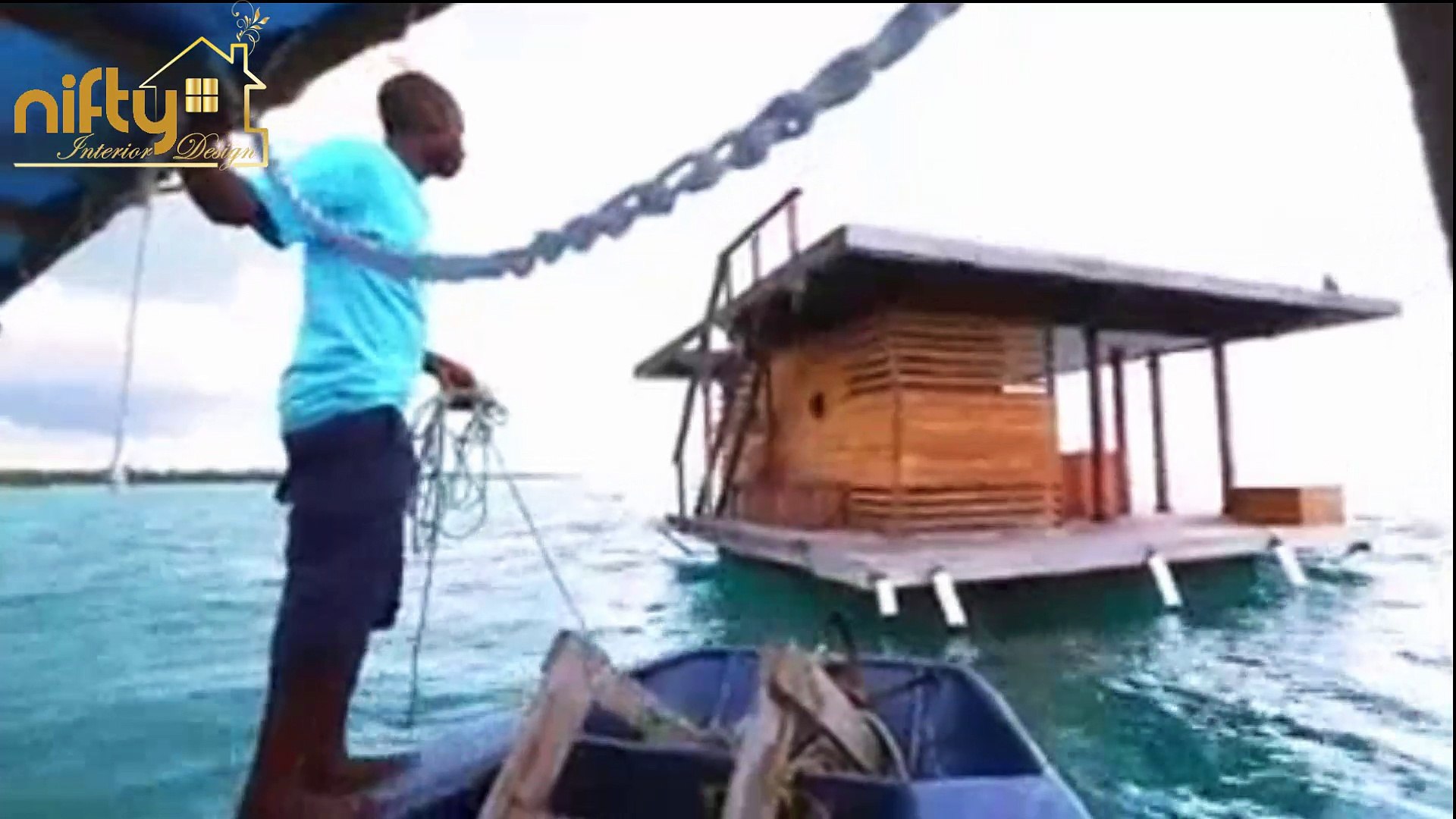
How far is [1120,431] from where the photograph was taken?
1405cm

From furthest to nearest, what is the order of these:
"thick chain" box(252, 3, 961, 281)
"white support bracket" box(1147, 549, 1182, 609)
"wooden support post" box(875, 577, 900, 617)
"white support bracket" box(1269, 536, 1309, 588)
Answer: "white support bracket" box(1269, 536, 1309, 588), "white support bracket" box(1147, 549, 1182, 609), "wooden support post" box(875, 577, 900, 617), "thick chain" box(252, 3, 961, 281)

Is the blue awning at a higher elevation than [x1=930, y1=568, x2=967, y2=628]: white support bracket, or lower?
higher

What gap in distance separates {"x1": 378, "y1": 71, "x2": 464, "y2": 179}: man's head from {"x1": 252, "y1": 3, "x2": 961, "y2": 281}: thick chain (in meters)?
0.35

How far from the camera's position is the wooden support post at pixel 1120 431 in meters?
13.9

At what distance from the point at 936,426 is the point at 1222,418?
19.0 ft

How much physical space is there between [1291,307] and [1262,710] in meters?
6.31

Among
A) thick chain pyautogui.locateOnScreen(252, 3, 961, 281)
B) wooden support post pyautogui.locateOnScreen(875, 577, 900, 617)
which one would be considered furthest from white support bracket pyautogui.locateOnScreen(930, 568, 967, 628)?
thick chain pyautogui.locateOnScreen(252, 3, 961, 281)

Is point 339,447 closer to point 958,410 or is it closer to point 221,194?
point 221,194


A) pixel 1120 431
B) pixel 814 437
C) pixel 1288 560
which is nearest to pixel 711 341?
pixel 814 437

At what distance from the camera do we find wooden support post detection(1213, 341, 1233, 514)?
14.1 m

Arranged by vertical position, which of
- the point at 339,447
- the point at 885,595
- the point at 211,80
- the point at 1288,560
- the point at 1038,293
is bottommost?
the point at 1288,560

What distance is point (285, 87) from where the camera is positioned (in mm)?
1733

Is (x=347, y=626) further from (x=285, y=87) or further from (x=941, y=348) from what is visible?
(x=941, y=348)

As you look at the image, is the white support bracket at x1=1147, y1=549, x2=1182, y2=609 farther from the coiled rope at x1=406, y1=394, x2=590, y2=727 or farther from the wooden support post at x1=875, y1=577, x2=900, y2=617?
the coiled rope at x1=406, y1=394, x2=590, y2=727
